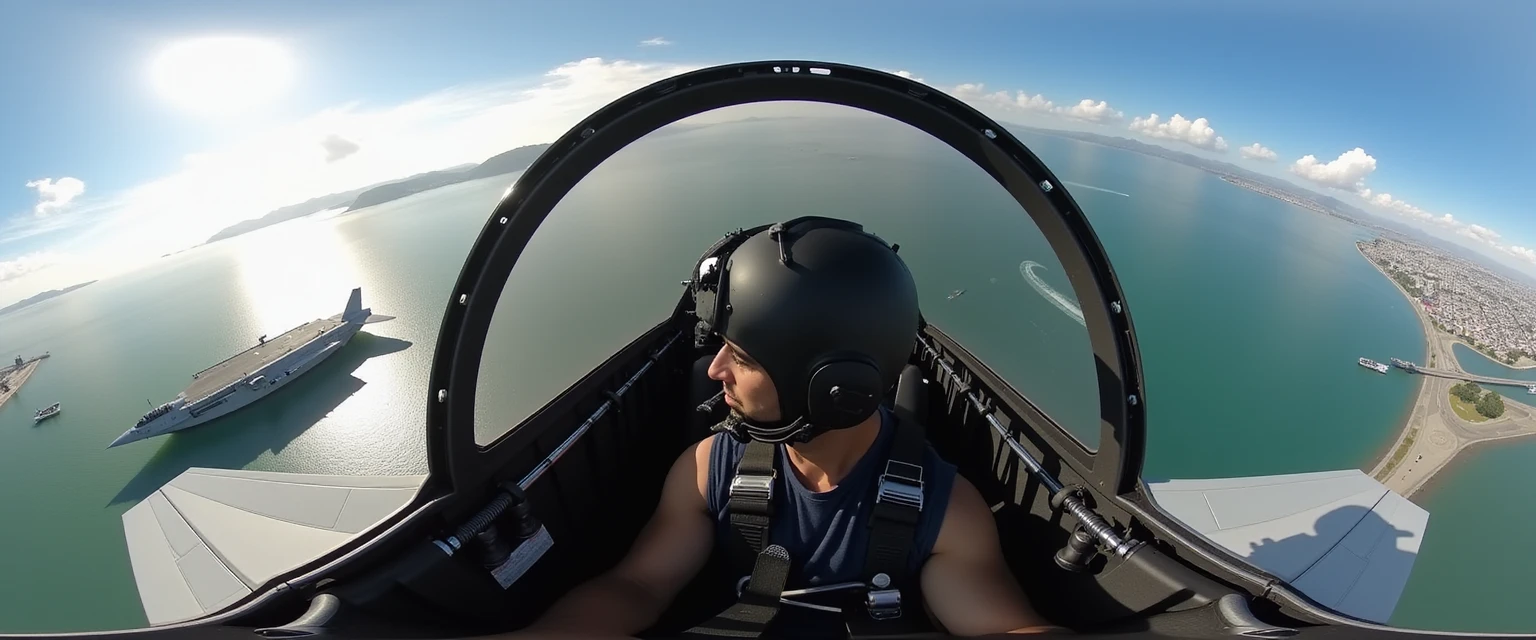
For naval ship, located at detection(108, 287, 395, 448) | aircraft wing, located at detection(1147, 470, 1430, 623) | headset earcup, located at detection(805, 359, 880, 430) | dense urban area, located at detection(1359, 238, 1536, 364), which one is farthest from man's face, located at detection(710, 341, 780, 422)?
dense urban area, located at detection(1359, 238, 1536, 364)

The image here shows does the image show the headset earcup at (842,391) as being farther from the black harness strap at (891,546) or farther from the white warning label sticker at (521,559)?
the white warning label sticker at (521,559)

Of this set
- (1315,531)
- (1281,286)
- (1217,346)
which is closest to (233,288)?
(1315,531)

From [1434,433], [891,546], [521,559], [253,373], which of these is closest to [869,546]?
[891,546]

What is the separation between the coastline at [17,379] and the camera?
20453 millimetres

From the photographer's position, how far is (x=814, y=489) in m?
1.71

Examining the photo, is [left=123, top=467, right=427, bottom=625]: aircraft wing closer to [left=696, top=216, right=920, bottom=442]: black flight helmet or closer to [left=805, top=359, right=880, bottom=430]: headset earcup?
[left=696, top=216, right=920, bottom=442]: black flight helmet

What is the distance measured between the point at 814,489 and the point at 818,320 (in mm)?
652

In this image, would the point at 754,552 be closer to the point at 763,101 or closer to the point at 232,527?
the point at 763,101

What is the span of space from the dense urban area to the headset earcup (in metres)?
44.6

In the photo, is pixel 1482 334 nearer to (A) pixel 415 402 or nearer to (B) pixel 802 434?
(B) pixel 802 434

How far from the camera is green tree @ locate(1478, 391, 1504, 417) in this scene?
2248 cm

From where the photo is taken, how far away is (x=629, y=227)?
29.9 meters

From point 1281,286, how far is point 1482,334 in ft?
31.7

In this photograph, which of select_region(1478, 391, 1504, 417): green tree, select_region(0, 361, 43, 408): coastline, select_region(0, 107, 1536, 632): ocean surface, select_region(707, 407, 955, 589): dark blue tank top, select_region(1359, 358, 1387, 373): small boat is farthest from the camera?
select_region(1359, 358, 1387, 373): small boat
